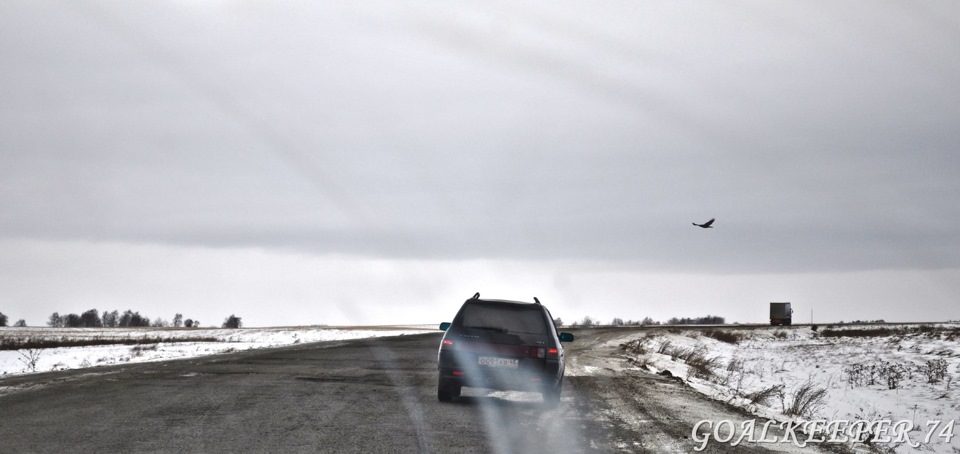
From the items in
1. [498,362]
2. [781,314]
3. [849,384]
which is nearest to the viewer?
[498,362]

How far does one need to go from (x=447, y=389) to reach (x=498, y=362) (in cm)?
95

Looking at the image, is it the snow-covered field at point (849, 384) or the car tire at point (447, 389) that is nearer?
the car tire at point (447, 389)

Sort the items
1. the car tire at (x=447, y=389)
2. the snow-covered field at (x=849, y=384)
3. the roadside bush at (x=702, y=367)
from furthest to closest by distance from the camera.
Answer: the roadside bush at (x=702, y=367) → the snow-covered field at (x=849, y=384) → the car tire at (x=447, y=389)

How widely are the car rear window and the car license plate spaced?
49cm

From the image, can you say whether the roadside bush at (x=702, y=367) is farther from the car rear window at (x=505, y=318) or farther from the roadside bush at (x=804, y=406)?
the car rear window at (x=505, y=318)

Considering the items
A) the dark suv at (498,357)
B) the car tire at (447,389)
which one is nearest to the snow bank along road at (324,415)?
the car tire at (447,389)

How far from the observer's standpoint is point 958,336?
33.4 metres

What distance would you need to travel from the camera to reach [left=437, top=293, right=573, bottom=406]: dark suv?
37.3 ft

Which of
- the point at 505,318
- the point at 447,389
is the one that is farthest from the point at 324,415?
the point at 505,318

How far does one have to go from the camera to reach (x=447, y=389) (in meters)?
11.7

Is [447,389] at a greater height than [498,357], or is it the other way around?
[498,357]

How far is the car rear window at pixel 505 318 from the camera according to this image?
11773 millimetres

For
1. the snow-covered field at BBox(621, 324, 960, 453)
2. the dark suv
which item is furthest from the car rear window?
the snow-covered field at BBox(621, 324, 960, 453)

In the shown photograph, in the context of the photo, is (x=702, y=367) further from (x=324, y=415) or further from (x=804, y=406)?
(x=324, y=415)
